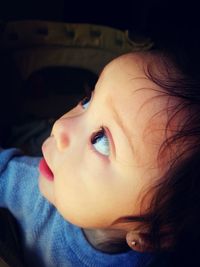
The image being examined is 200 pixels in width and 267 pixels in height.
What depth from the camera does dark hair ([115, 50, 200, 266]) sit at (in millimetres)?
519

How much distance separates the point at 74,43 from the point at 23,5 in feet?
0.47

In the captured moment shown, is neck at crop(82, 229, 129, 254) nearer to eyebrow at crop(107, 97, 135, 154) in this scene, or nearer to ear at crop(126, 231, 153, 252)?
ear at crop(126, 231, 153, 252)

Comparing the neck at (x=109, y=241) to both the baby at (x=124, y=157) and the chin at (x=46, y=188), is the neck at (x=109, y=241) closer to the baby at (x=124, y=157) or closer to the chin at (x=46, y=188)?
the baby at (x=124, y=157)

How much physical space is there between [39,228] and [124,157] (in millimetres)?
260

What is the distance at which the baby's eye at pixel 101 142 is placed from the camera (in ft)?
1.89

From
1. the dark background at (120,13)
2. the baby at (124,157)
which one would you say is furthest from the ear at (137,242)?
the dark background at (120,13)

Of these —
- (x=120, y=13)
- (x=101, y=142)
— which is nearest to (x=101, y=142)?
(x=101, y=142)

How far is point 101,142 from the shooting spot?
578 mm

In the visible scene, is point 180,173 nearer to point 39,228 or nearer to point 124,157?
point 124,157

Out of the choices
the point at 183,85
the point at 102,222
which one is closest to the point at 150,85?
the point at 183,85

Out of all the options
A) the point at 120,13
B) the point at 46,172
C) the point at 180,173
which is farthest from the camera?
the point at 120,13

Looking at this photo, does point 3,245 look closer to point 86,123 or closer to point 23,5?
point 86,123

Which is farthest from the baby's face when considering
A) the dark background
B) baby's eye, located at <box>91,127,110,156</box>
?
the dark background

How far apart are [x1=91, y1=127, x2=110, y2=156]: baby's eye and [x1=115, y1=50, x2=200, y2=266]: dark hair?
7 cm
